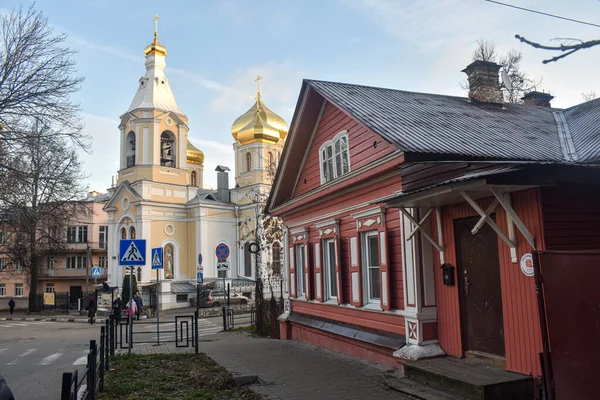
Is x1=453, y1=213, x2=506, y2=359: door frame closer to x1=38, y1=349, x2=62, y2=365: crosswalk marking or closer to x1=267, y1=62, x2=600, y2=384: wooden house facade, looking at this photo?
x1=267, y1=62, x2=600, y2=384: wooden house facade

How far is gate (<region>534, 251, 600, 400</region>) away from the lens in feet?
17.4

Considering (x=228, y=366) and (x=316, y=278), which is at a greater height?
(x=316, y=278)

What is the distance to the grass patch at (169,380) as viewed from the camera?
8.07 meters

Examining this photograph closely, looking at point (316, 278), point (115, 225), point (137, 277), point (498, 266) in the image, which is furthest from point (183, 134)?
point (498, 266)

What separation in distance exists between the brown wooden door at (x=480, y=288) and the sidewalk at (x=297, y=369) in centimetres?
153

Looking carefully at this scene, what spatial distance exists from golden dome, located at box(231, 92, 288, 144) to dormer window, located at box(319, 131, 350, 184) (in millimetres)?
32592

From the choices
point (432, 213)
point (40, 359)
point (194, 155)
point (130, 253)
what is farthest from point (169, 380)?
point (194, 155)

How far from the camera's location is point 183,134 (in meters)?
40.4

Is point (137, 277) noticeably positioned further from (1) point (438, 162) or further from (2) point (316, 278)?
(1) point (438, 162)

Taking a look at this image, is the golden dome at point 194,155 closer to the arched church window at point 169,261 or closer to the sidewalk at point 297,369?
the arched church window at point 169,261

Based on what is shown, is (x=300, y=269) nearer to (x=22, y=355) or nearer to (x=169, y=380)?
(x=169, y=380)

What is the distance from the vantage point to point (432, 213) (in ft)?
29.4

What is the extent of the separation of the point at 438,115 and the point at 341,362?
5.41 metres

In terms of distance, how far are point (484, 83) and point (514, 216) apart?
7180mm
